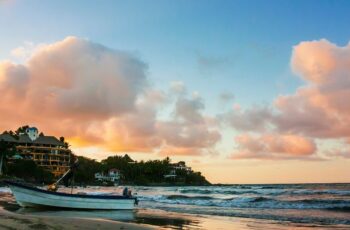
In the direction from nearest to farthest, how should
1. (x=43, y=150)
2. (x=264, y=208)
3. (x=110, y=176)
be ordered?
1. (x=264, y=208)
2. (x=43, y=150)
3. (x=110, y=176)

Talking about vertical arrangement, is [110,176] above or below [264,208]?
above

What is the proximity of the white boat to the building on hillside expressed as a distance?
11392cm

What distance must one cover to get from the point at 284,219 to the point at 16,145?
126m

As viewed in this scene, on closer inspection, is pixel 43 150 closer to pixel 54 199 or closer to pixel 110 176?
pixel 110 176

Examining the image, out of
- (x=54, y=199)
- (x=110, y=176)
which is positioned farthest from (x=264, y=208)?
(x=110, y=176)

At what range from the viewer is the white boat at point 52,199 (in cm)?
2555

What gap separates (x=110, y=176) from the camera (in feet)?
589

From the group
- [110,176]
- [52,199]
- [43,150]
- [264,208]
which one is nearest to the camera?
[52,199]

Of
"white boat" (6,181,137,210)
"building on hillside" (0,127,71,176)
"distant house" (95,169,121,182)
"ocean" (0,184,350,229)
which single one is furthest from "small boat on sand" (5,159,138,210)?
"distant house" (95,169,121,182)

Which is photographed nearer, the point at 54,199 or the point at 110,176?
the point at 54,199

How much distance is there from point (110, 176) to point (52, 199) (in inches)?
6149

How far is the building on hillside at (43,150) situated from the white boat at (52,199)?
374 feet

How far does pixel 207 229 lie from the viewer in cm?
1762

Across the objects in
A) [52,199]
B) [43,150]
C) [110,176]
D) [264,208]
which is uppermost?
[43,150]
